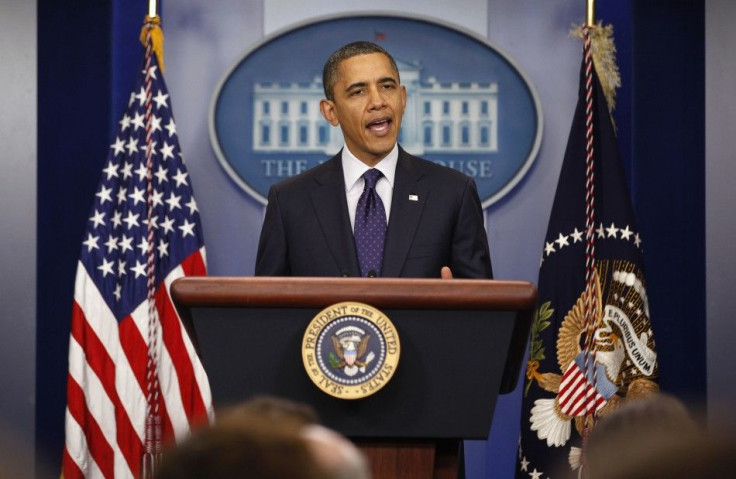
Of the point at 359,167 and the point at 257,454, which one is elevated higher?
the point at 359,167

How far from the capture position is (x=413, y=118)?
189 inches

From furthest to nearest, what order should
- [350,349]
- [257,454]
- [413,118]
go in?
[413,118] → [350,349] → [257,454]

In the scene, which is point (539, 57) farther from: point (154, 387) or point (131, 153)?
point (154, 387)

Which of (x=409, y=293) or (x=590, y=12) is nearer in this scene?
(x=409, y=293)

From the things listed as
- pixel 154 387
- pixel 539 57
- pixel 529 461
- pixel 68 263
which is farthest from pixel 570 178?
pixel 68 263

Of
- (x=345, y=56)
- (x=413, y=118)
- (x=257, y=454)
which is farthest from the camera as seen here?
(x=413, y=118)

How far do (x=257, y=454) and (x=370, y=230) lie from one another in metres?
1.97

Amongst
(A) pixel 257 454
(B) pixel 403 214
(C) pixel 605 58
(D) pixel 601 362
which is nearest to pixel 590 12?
(C) pixel 605 58

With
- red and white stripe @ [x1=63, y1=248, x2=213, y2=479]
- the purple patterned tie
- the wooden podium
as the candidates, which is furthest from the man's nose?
red and white stripe @ [x1=63, y1=248, x2=213, y2=479]

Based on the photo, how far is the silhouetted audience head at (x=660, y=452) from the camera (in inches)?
39.6

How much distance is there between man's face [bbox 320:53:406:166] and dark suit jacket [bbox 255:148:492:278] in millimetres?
90

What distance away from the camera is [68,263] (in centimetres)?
484

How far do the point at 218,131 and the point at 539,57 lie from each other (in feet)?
4.37

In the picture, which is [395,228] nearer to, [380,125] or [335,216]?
[335,216]
